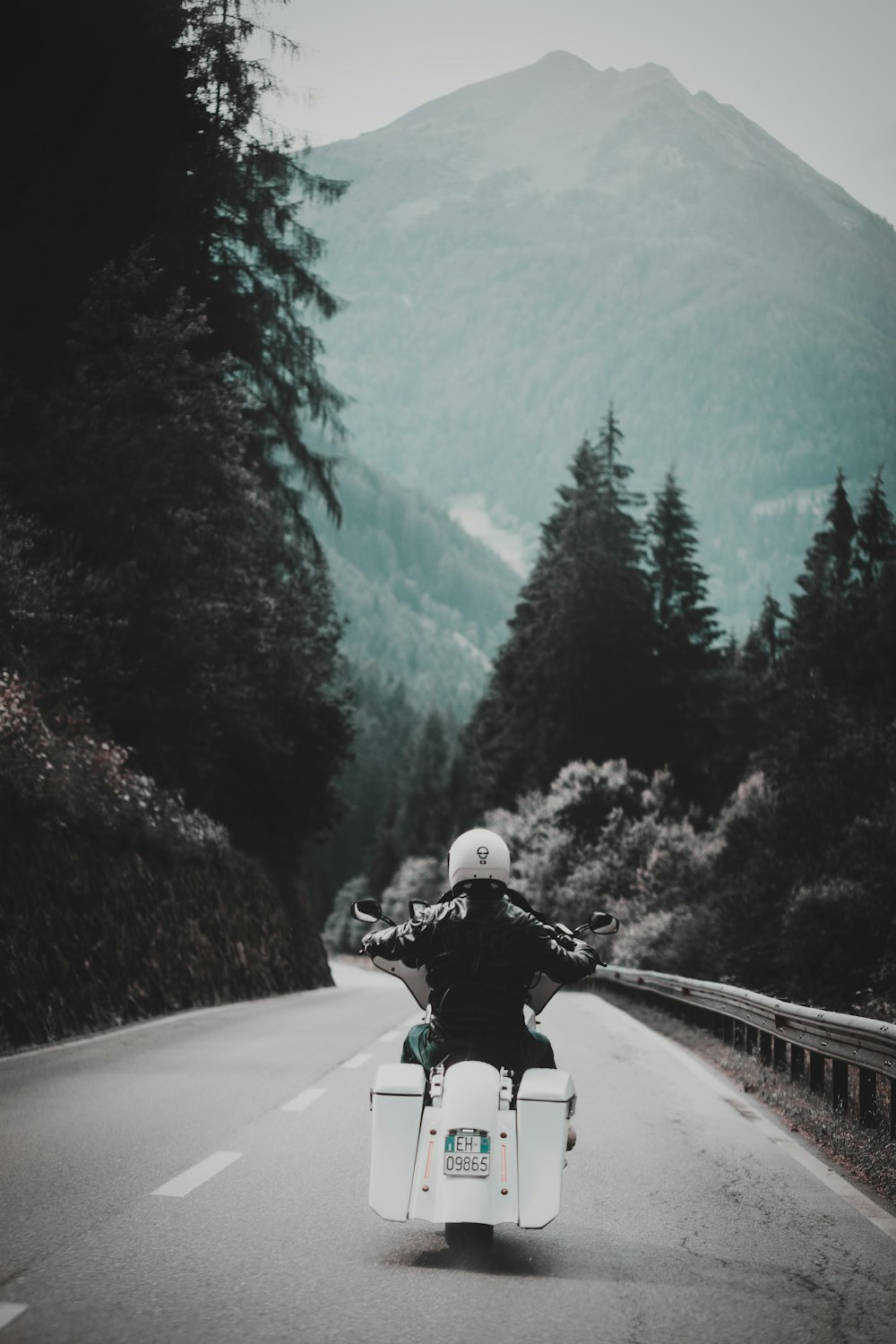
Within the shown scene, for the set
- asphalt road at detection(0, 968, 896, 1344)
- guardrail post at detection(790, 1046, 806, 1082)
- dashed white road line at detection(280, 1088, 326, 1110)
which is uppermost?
guardrail post at detection(790, 1046, 806, 1082)

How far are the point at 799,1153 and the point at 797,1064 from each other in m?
3.04

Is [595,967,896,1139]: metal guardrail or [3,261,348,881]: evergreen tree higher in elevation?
[3,261,348,881]: evergreen tree

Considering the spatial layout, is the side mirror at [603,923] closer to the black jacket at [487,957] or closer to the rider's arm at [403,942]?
the black jacket at [487,957]

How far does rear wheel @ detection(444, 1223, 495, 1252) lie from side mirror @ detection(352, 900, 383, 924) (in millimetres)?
1315

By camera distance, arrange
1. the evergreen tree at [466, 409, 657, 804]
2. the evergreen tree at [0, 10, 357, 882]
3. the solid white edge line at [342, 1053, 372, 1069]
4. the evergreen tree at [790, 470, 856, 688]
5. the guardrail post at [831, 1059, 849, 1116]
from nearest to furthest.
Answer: the guardrail post at [831, 1059, 849, 1116]
the solid white edge line at [342, 1053, 372, 1069]
the evergreen tree at [0, 10, 357, 882]
the evergreen tree at [790, 470, 856, 688]
the evergreen tree at [466, 409, 657, 804]

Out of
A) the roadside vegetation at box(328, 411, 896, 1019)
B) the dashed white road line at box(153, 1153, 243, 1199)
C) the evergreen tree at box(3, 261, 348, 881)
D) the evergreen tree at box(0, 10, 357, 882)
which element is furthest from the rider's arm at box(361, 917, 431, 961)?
the evergreen tree at box(0, 10, 357, 882)

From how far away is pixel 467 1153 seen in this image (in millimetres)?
5344

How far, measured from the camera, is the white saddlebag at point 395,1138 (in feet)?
18.0

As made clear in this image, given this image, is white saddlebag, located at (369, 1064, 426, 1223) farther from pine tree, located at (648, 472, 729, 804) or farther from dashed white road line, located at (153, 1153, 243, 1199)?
pine tree, located at (648, 472, 729, 804)

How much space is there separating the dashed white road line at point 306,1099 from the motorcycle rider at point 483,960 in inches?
172

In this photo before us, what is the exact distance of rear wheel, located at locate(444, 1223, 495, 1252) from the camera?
5875mm

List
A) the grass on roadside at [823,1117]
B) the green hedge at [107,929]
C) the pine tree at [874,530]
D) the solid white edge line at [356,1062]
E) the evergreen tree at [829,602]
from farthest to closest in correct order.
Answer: the pine tree at [874,530], the evergreen tree at [829,602], the green hedge at [107,929], the solid white edge line at [356,1062], the grass on roadside at [823,1117]

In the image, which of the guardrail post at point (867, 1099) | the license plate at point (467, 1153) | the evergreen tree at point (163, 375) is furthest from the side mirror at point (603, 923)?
the evergreen tree at point (163, 375)

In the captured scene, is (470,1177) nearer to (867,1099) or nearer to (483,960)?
(483,960)
